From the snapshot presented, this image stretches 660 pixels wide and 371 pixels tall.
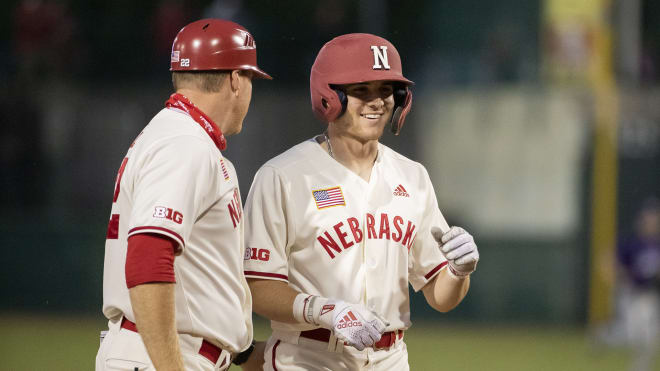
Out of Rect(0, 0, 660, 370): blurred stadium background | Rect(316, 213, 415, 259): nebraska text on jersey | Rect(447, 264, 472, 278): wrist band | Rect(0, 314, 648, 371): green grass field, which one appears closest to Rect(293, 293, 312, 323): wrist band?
Rect(316, 213, 415, 259): nebraska text on jersey

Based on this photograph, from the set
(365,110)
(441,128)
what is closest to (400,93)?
(365,110)

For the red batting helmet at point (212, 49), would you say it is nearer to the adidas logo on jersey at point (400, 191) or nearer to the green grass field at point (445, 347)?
the adidas logo on jersey at point (400, 191)

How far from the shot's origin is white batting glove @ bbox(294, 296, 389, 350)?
350cm

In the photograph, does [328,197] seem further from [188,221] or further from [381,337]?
[188,221]

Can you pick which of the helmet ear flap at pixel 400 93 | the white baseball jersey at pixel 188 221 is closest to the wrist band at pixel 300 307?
the white baseball jersey at pixel 188 221

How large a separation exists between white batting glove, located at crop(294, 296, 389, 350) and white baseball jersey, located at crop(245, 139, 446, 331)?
0.21 m

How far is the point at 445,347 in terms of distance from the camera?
12633 mm

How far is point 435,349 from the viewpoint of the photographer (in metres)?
12.4

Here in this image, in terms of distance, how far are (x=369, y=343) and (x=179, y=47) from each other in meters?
1.31

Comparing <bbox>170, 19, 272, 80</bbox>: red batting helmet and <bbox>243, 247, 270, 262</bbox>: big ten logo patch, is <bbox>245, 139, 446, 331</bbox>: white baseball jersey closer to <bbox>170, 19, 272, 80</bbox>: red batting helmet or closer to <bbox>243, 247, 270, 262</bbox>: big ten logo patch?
<bbox>243, 247, 270, 262</bbox>: big ten logo patch

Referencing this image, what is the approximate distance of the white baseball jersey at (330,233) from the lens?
3.84 m

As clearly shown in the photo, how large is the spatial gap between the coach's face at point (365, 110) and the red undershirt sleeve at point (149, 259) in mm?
1339

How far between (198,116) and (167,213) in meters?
0.50

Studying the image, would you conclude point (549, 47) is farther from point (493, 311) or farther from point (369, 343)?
point (369, 343)
